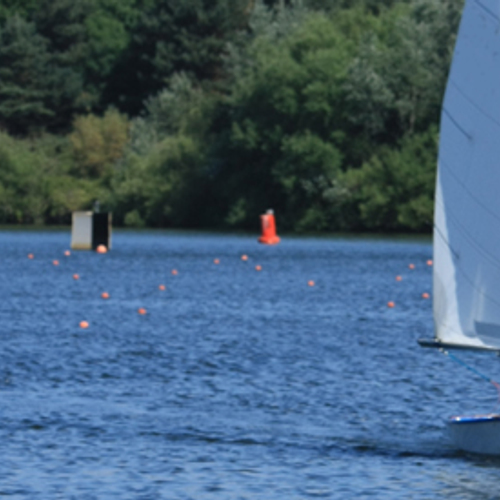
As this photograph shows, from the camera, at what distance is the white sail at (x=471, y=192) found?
710 inches

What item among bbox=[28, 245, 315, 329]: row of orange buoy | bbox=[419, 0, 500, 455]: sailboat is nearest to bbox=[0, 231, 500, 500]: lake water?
bbox=[28, 245, 315, 329]: row of orange buoy

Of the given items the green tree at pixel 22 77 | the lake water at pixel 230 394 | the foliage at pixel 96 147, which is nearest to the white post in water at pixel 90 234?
the lake water at pixel 230 394

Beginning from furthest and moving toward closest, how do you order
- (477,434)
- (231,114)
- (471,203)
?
(231,114), (477,434), (471,203)

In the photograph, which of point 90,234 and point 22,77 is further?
point 22,77

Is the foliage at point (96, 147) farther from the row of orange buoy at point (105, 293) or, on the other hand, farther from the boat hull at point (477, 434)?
the boat hull at point (477, 434)

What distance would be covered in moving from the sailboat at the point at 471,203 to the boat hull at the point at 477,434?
0.4 inches

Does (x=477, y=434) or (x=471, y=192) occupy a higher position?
(x=471, y=192)

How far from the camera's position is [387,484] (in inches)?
711

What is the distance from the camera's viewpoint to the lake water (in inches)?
723

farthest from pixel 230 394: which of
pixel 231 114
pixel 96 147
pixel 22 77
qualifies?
pixel 22 77

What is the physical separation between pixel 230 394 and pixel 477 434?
22.1ft

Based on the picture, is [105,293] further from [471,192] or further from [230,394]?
[471,192]

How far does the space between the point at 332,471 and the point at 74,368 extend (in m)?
10.4

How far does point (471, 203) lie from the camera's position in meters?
18.6
